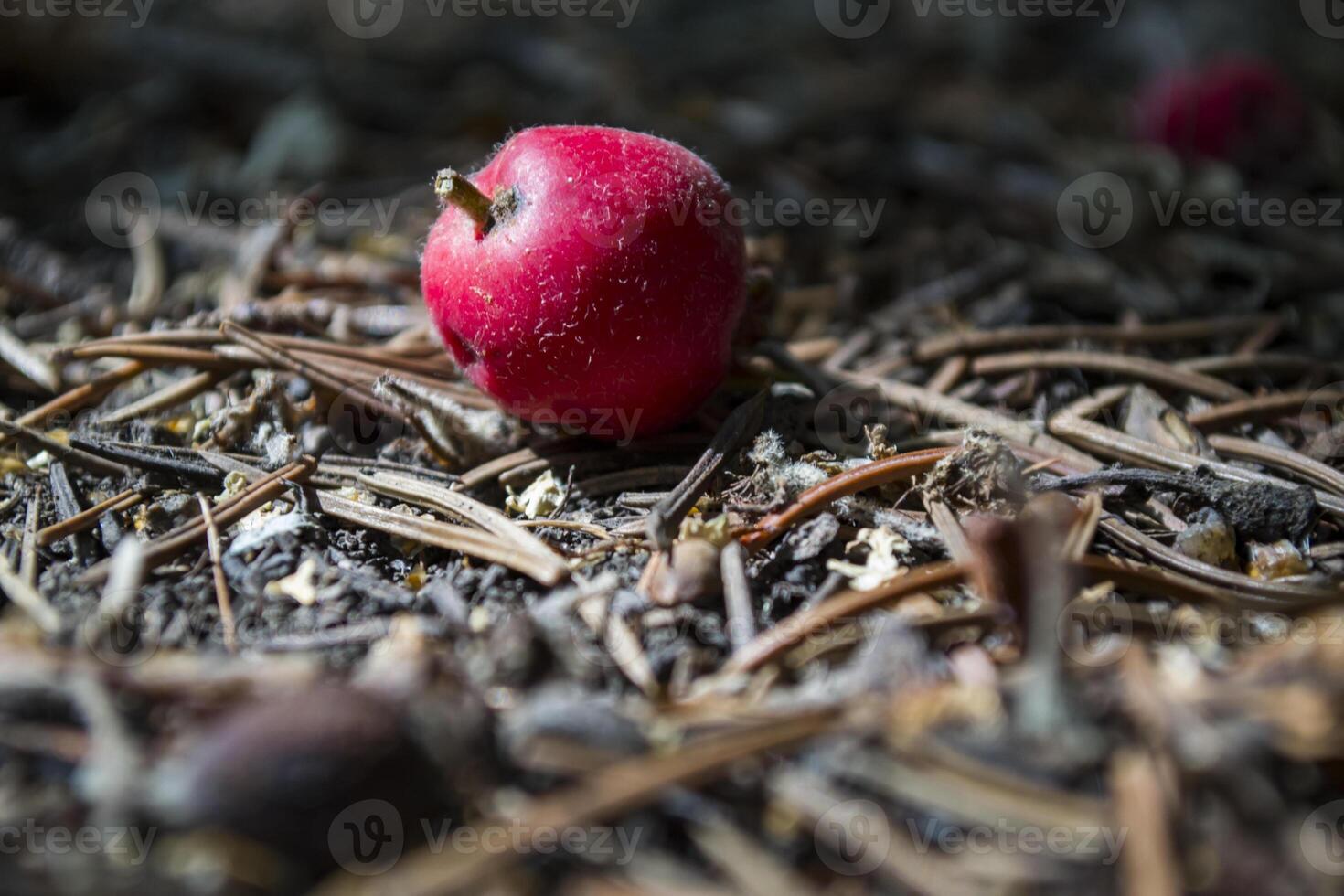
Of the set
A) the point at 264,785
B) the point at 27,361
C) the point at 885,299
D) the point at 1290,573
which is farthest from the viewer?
the point at 885,299

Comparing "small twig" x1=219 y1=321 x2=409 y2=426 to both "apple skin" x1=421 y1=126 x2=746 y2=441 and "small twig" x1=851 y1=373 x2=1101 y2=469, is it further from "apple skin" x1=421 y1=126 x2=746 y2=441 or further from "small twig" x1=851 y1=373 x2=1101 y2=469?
"small twig" x1=851 y1=373 x2=1101 y2=469

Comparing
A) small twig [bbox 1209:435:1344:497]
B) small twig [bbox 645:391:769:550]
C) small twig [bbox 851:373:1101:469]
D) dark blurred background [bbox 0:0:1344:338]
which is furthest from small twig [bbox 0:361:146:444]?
small twig [bbox 1209:435:1344:497]

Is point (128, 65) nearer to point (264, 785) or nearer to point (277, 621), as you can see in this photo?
point (277, 621)

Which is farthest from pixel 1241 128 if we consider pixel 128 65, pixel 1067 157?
pixel 128 65

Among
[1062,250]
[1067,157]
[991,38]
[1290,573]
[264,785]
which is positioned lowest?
[1290,573]

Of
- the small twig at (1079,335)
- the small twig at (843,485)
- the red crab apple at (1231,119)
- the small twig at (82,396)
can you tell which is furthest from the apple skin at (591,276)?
the red crab apple at (1231,119)

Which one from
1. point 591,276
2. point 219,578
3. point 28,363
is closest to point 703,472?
point 591,276
